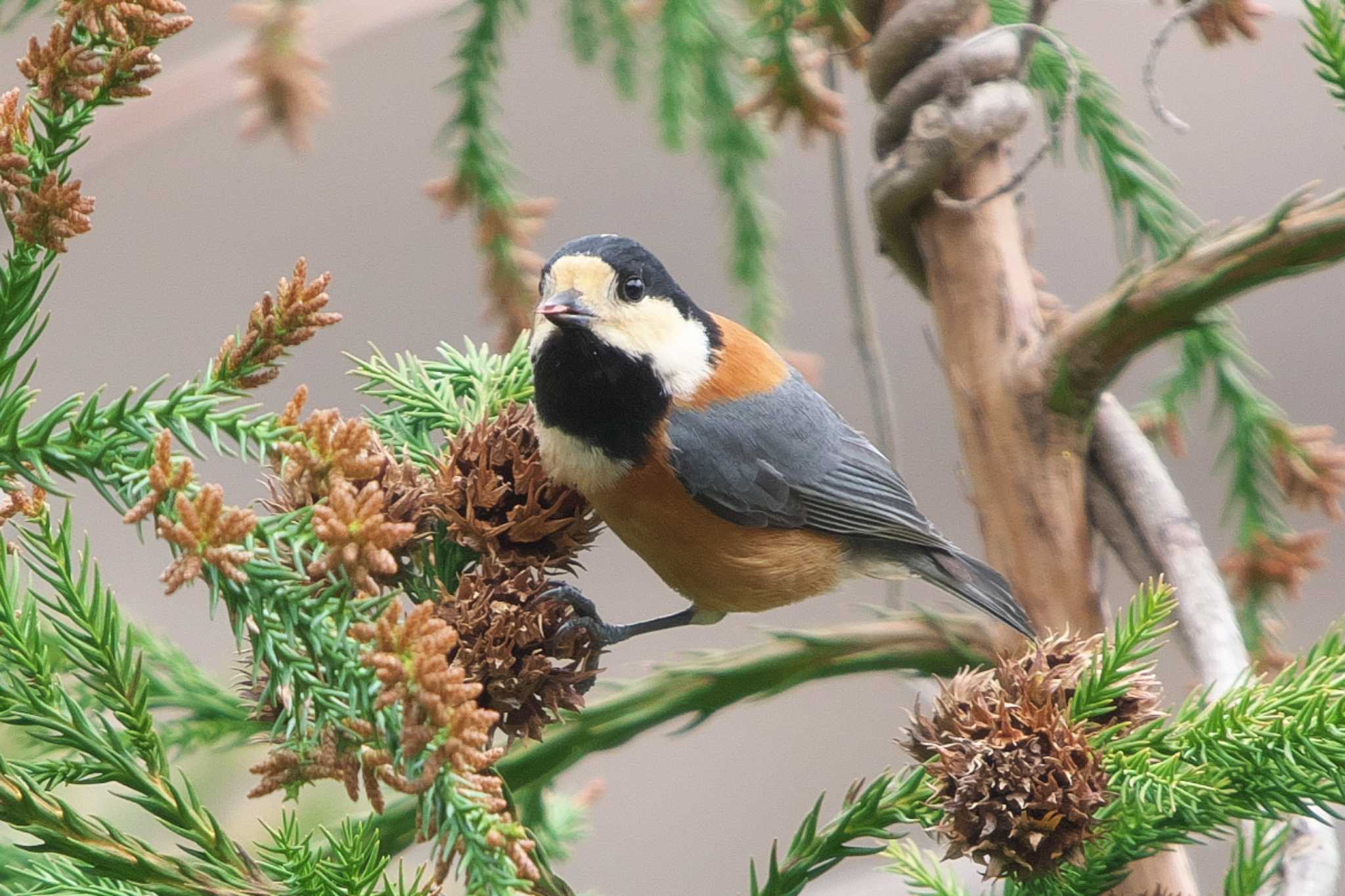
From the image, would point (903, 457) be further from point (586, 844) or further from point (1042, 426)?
point (1042, 426)

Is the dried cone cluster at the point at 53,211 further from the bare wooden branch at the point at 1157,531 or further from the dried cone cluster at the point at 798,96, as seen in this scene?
the bare wooden branch at the point at 1157,531

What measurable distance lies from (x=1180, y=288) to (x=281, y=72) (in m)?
0.93

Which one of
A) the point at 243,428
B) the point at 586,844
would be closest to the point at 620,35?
the point at 243,428

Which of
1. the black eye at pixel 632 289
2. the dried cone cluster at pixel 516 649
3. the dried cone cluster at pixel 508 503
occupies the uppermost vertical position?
the black eye at pixel 632 289

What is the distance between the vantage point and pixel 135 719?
58 cm

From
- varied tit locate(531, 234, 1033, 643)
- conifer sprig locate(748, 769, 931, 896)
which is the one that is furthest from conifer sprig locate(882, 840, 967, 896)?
varied tit locate(531, 234, 1033, 643)

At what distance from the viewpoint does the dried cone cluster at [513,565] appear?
27.3 inches

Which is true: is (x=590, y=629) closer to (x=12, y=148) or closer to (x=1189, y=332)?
(x=12, y=148)

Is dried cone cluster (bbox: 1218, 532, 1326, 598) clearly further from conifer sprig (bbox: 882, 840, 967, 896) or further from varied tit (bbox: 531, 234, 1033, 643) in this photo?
conifer sprig (bbox: 882, 840, 967, 896)

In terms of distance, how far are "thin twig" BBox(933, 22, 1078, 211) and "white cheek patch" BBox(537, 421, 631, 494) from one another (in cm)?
39

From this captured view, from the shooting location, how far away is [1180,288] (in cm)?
93

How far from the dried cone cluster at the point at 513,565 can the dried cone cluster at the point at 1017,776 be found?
22cm

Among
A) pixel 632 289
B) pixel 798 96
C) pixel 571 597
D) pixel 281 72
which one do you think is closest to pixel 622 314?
pixel 632 289

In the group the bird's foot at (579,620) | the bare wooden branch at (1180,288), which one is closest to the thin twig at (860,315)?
the bare wooden branch at (1180,288)
